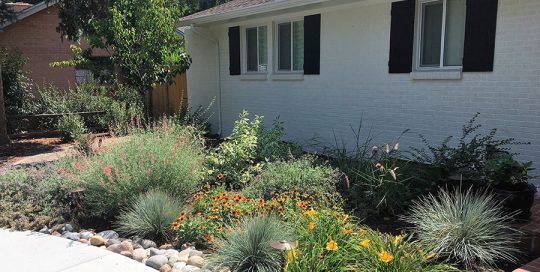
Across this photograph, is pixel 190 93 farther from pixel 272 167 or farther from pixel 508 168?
pixel 508 168

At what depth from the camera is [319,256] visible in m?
3.46

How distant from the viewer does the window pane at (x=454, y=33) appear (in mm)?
6904

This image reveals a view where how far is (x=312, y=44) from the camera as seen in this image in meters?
9.36

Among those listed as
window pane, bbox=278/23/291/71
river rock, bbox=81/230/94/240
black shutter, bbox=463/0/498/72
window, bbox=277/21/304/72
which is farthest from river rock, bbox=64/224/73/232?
window pane, bbox=278/23/291/71

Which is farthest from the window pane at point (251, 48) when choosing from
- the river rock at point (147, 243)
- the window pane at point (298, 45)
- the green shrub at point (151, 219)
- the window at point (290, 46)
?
the river rock at point (147, 243)

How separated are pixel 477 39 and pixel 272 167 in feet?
12.2

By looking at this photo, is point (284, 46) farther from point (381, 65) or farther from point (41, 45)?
point (41, 45)

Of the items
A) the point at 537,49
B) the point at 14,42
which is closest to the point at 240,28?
the point at 537,49

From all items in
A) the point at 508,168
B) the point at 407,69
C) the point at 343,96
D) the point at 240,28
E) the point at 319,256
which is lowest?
the point at 319,256

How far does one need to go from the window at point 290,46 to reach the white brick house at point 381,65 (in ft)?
0.08

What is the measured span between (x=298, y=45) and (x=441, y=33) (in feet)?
11.8

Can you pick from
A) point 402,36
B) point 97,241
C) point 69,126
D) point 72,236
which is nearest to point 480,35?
point 402,36

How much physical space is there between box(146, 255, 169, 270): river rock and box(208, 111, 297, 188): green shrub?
2184 mm

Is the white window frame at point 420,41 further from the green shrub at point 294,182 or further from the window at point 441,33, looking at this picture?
the green shrub at point 294,182
